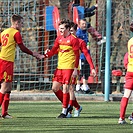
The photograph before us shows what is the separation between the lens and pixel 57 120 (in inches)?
497

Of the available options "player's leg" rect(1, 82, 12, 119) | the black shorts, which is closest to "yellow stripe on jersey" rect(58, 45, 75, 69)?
"player's leg" rect(1, 82, 12, 119)

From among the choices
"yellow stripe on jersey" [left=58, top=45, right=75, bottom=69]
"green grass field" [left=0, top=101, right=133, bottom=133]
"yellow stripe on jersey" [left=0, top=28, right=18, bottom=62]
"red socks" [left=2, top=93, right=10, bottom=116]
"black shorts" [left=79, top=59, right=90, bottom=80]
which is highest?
"yellow stripe on jersey" [left=0, top=28, right=18, bottom=62]

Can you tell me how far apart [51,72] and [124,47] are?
655 cm

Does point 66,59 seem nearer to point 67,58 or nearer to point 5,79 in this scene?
point 67,58

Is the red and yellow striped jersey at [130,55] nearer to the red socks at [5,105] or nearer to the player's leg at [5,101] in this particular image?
the player's leg at [5,101]

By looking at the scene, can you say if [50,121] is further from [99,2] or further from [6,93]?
[99,2]

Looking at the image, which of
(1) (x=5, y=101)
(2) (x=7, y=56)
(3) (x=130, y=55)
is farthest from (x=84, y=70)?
(3) (x=130, y=55)

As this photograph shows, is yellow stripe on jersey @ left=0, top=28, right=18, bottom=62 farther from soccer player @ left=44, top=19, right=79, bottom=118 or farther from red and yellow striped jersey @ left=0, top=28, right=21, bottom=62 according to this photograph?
soccer player @ left=44, top=19, right=79, bottom=118

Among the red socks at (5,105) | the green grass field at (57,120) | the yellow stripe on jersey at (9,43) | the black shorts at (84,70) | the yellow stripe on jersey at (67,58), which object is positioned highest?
the yellow stripe on jersey at (9,43)

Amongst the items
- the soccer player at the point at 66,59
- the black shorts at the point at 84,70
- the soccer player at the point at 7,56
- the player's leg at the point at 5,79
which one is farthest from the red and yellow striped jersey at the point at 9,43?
the black shorts at the point at 84,70

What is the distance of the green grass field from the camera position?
11.0 meters

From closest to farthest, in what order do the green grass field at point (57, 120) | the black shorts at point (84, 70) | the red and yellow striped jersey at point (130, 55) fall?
the green grass field at point (57, 120)
the red and yellow striped jersey at point (130, 55)
the black shorts at point (84, 70)

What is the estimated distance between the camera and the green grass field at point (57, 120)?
10978mm

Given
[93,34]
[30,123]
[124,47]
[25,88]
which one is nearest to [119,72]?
[93,34]
